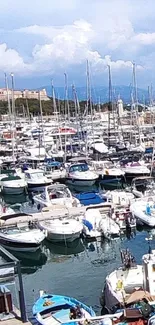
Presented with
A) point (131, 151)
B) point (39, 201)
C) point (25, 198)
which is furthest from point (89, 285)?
point (131, 151)

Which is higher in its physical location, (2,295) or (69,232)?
(2,295)

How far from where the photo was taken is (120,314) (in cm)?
1486

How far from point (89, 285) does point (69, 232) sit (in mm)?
6021

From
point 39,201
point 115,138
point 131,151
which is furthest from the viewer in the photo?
point 115,138

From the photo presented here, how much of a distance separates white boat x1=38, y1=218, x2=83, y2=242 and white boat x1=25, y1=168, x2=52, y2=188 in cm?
1477

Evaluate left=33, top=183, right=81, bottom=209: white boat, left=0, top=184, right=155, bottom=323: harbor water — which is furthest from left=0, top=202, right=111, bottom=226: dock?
left=0, top=184, right=155, bottom=323: harbor water

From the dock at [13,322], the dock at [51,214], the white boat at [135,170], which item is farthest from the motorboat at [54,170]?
the dock at [13,322]

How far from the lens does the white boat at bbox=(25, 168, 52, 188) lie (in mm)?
42000

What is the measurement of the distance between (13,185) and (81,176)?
577 centimetres

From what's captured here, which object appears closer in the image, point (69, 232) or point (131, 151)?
point (69, 232)

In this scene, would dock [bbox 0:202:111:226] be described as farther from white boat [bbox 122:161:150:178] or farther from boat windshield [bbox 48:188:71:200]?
white boat [bbox 122:161:150:178]

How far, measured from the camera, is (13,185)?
138ft

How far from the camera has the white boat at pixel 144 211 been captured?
28.0m

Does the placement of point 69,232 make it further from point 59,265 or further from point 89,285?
point 89,285
